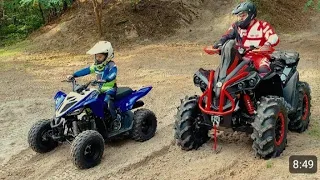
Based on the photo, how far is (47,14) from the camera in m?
18.0

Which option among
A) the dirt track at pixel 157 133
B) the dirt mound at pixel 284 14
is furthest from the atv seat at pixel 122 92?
the dirt mound at pixel 284 14

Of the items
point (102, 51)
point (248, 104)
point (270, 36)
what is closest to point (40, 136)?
point (102, 51)

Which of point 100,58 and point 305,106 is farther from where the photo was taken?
point 305,106

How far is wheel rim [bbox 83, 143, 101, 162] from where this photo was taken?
6145 mm

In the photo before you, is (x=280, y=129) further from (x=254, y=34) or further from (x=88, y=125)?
(x=88, y=125)

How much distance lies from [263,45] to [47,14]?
42.0 ft

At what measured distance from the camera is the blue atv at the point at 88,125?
6176 mm

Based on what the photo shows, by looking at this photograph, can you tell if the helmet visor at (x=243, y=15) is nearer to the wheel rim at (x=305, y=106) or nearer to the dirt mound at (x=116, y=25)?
the wheel rim at (x=305, y=106)

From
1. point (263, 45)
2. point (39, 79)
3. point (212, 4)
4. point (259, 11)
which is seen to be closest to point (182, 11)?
point (212, 4)

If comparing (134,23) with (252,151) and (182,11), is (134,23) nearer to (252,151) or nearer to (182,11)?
(182,11)

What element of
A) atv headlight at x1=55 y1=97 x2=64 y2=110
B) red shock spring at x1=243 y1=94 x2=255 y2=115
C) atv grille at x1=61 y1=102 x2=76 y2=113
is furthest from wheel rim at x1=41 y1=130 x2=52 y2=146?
red shock spring at x1=243 y1=94 x2=255 y2=115

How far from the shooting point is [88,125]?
21.8ft

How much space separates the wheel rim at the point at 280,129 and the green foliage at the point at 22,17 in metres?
11.3

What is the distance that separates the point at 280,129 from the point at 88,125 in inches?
102
